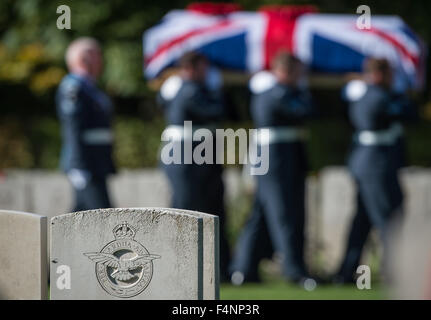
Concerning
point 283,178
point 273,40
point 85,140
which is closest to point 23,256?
point 85,140

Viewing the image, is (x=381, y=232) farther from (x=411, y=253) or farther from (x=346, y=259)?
(x=411, y=253)

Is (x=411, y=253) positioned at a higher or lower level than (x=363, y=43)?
lower

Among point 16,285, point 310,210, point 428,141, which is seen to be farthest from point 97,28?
point 16,285

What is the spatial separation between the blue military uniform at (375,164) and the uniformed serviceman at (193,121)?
3.24ft

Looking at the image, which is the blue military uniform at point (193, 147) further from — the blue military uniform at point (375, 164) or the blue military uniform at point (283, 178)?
the blue military uniform at point (375, 164)

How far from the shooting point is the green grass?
27.4 ft

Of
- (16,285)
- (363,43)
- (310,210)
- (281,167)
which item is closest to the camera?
(16,285)

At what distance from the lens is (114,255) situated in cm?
590

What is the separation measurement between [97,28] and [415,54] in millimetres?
6764

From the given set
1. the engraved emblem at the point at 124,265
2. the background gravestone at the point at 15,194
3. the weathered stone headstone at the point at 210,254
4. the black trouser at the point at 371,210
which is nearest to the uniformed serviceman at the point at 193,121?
the black trouser at the point at 371,210

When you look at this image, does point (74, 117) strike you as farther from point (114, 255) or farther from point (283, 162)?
point (114, 255)

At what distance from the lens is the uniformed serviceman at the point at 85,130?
9312 mm

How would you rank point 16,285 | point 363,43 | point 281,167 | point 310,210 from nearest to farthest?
point 16,285 < point 281,167 < point 363,43 < point 310,210
